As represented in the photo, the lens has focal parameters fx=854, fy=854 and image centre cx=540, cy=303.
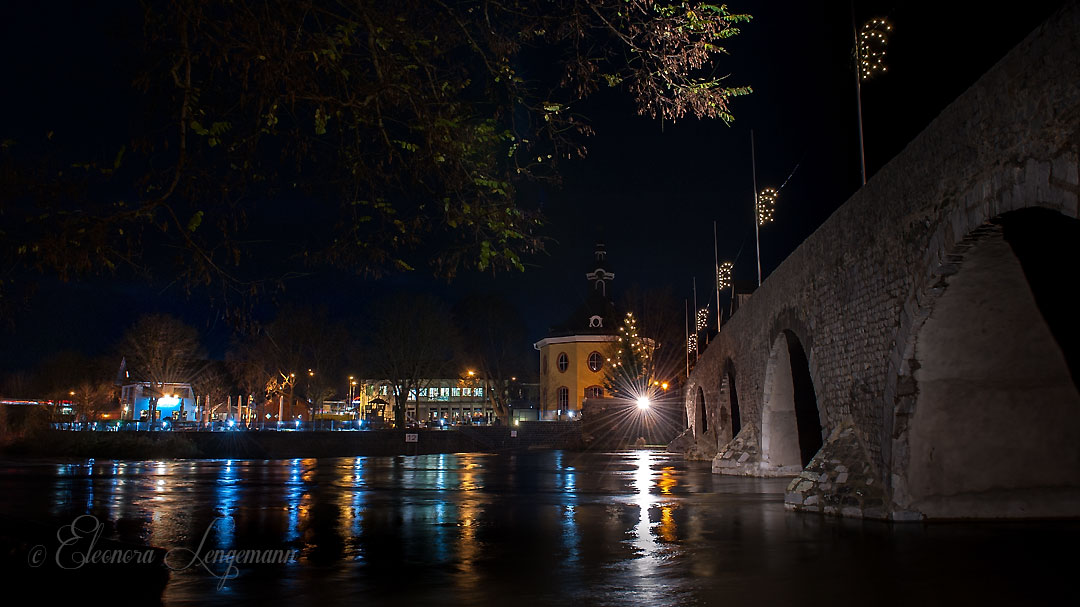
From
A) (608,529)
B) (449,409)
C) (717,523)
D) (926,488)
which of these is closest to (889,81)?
(926,488)

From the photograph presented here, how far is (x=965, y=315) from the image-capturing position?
32.4 ft

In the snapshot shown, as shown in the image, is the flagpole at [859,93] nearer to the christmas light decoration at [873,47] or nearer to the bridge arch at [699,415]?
the christmas light decoration at [873,47]

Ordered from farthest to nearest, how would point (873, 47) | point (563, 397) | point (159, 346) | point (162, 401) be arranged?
point (563, 397) → point (162, 401) → point (159, 346) → point (873, 47)

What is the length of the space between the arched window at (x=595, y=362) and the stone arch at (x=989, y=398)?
186 feet

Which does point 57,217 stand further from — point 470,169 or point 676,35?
point 676,35

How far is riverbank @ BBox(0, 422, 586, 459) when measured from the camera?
128 feet

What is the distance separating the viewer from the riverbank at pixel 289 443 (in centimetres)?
3906

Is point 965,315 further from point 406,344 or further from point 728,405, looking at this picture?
point 406,344

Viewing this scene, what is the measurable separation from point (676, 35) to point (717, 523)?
7262 millimetres

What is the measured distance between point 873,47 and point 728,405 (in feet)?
55.8

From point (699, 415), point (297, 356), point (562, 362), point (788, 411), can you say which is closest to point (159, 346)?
point (297, 356)

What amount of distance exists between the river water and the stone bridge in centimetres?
64

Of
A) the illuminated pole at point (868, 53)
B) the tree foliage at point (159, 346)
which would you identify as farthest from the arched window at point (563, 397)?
the illuminated pole at point (868, 53)

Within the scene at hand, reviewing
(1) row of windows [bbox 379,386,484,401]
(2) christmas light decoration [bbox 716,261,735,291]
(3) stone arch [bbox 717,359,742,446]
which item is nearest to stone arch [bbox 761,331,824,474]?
(3) stone arch [bbox 717,359,742,446]
